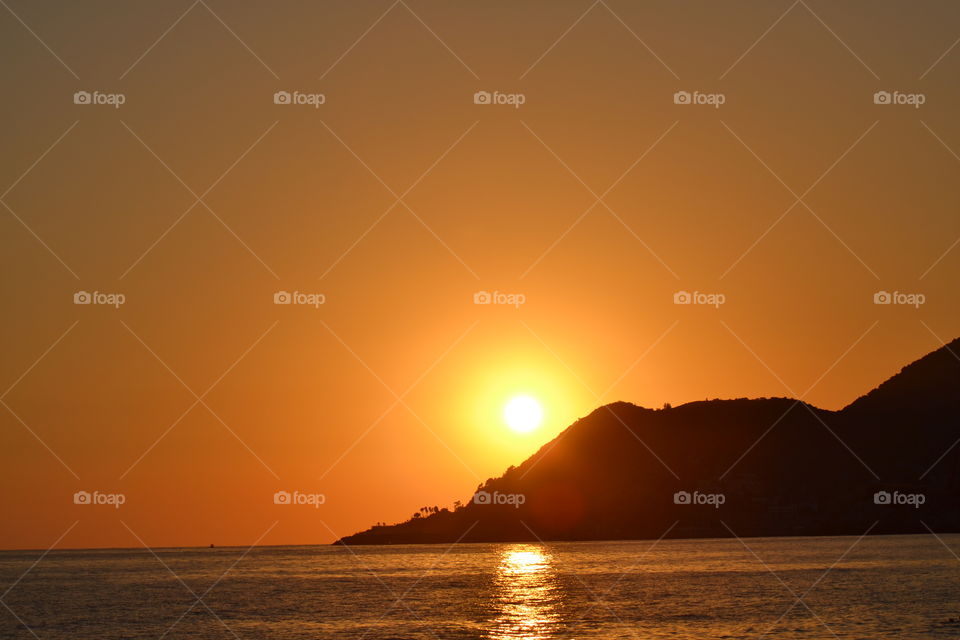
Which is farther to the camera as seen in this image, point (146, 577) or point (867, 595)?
point (146, 577)

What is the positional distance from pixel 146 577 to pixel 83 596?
2136 inches

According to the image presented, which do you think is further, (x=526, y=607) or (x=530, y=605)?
(x=530, y=605)

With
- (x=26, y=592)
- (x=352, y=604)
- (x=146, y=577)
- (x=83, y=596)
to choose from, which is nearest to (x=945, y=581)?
(x=352, y=604)

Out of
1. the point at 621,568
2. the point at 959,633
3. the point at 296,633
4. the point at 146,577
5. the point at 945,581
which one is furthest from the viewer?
the point at 146,577

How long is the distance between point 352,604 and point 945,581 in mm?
63201

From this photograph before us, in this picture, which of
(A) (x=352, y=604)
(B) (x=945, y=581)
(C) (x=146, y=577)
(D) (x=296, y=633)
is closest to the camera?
(D) (x=296, y=633)

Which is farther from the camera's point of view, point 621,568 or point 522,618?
point 621,568

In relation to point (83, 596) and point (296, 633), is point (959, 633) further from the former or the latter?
point (83, 596)

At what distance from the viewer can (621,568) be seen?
166 meters

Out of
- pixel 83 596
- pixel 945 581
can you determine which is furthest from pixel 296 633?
pixel 945 581

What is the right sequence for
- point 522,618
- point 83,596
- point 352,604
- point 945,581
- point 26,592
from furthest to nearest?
point 26,592, point 83,596, point 945,581, point 352,604, point 522,618

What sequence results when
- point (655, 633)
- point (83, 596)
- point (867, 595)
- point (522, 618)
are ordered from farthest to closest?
point (83, 596)
point (867, 595)
point (522, 618)
point (655, 633)

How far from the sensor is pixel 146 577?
7008 inches

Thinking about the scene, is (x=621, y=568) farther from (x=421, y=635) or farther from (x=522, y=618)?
(x=421, y=635)
